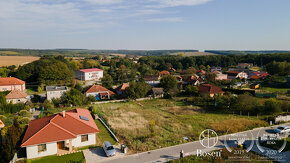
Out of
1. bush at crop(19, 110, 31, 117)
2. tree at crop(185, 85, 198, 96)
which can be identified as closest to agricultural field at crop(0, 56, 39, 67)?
bush at crop(19, 110, 31, 117)

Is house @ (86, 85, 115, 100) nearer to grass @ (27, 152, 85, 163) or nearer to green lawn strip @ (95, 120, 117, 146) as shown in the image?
green lawn strip @ (95, 120, 117, 146)

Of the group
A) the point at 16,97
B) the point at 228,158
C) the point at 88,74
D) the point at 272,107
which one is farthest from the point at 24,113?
the point at 88,74

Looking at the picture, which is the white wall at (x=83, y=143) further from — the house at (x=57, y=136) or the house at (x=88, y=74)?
the house at (x=88, y=74)

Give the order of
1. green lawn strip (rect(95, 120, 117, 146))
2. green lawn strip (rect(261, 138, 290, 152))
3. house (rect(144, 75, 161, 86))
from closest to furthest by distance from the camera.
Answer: green lawn strip (rect(261, 138, 290, 152)) < green lawn strip (rect(95, 120, 117, 146)) < house (rect(144, 75, 161, 86))

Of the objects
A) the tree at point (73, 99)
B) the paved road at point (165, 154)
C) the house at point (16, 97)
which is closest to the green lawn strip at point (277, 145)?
the paved road at point (165, 154)

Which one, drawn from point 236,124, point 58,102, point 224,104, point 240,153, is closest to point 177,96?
point 224,104

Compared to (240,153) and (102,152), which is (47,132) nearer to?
(102,152)
